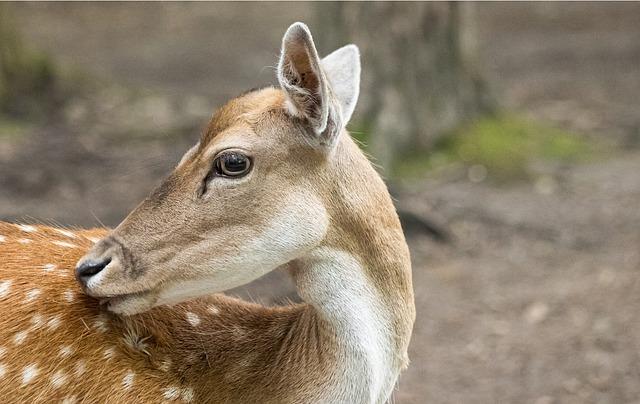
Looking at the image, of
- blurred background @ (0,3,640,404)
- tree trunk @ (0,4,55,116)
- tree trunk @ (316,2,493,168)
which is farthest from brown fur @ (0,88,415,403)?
tree trunk @ (0,4,55,116)

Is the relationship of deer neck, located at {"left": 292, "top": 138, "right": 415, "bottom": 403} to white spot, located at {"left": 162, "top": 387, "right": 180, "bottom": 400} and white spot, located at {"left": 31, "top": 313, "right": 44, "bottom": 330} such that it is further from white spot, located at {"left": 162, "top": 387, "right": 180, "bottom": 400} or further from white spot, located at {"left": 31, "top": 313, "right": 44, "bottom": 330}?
white spot, located at {"left": 31, "top": 313, "right": 44, "bottom": 330}

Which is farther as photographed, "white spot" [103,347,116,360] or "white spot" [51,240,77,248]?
"white spot" [51,240,77,248]

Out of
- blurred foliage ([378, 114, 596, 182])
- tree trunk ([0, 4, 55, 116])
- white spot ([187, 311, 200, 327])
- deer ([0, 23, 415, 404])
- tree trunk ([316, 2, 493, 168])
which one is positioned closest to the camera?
deer ([0, 23, 415, 404])

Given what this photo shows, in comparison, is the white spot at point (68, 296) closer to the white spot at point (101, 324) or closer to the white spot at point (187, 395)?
the white spot at point (101, 324)

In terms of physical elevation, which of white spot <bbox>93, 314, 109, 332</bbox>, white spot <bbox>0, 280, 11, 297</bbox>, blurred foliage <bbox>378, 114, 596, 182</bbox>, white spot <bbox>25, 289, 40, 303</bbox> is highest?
white spot <bbox>0, 280, 11, 297</bbox>

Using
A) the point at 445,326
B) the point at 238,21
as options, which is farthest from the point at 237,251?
the point at 238,21

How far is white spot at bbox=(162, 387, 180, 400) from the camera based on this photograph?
3756 millimetres

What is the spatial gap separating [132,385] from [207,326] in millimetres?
392

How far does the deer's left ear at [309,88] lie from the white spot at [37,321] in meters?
1.09

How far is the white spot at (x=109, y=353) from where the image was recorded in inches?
146

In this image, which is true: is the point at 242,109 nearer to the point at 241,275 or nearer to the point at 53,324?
the point at 241,275

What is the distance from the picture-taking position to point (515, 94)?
1213 centimetres

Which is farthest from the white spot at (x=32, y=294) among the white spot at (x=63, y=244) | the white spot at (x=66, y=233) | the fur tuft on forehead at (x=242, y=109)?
the fur tuft on forehead at (x=242, y=109)

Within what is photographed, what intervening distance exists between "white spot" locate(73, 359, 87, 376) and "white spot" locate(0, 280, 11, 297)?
0.36 meters
